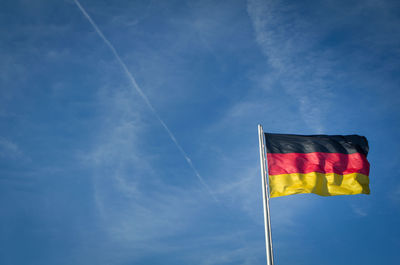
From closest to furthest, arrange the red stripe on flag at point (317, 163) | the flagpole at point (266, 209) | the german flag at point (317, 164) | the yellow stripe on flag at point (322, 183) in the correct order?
the flagpole at point (266, 209) → the yellow stripe on flag at point (322, 183) → the german flag at point (317, 164) → the red stripe on flag at point (317, 163)

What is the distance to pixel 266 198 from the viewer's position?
1819 cm

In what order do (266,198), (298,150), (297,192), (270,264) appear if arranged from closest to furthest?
1. (270,264)
2. (266,198)
3. (297,192)
4. (298,150)

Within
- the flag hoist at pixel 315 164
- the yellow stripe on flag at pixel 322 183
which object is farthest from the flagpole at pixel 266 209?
the yellow stripe on flag at pixel 322 183

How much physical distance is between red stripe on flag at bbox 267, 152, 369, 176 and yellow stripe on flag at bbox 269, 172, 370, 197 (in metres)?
0.26

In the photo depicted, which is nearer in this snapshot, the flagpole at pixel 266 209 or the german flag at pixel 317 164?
the flagpole at pixel 266 209

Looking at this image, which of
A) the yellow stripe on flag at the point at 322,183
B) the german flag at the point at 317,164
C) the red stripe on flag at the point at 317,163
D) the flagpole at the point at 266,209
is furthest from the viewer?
the red stripe on flag at the point at 317,163

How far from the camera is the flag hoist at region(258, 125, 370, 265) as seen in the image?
2005 cm

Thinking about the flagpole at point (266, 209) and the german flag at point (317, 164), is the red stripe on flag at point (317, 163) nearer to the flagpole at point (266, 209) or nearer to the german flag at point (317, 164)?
the german flag at point (317, 164)

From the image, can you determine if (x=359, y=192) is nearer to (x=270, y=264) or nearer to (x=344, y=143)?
(x=344, y=143)

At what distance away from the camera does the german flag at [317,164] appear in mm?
20141

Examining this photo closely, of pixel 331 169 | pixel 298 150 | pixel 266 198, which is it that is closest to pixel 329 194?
pixel 331 169

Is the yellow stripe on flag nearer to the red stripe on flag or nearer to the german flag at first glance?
the german flag

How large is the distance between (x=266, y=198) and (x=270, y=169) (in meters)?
2.38

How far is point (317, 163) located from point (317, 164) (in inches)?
3.0
